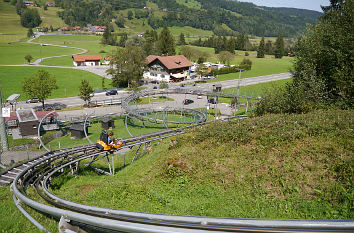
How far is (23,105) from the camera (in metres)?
52.5

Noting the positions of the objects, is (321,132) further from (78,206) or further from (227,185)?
(78,206)

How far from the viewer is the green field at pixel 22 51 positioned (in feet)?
327

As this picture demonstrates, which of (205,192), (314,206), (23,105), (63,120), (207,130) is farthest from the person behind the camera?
(23,105)

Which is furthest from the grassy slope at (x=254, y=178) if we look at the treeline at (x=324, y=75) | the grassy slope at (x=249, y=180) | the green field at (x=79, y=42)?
the green field at (x=79, y=42)

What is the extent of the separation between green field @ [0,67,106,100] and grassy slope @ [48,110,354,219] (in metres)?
53.3

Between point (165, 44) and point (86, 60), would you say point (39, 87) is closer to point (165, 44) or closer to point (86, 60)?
Result: point (86, 60)

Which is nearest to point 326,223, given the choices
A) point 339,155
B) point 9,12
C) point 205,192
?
point 205,192

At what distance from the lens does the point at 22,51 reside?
119000 mm

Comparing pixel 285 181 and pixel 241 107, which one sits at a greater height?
pixel 285 181

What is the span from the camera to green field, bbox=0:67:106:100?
61562 mm

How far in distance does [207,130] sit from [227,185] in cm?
592

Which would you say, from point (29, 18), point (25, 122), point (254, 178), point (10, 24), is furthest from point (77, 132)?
point (29, 18)

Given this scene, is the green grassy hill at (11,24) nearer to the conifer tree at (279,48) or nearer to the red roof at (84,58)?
the red roof at (84,58)

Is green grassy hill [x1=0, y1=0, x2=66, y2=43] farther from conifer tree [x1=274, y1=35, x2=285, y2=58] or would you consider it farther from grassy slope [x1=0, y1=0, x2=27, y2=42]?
conifer tree [x1=274, y1=35, x2=285, y2=58]
